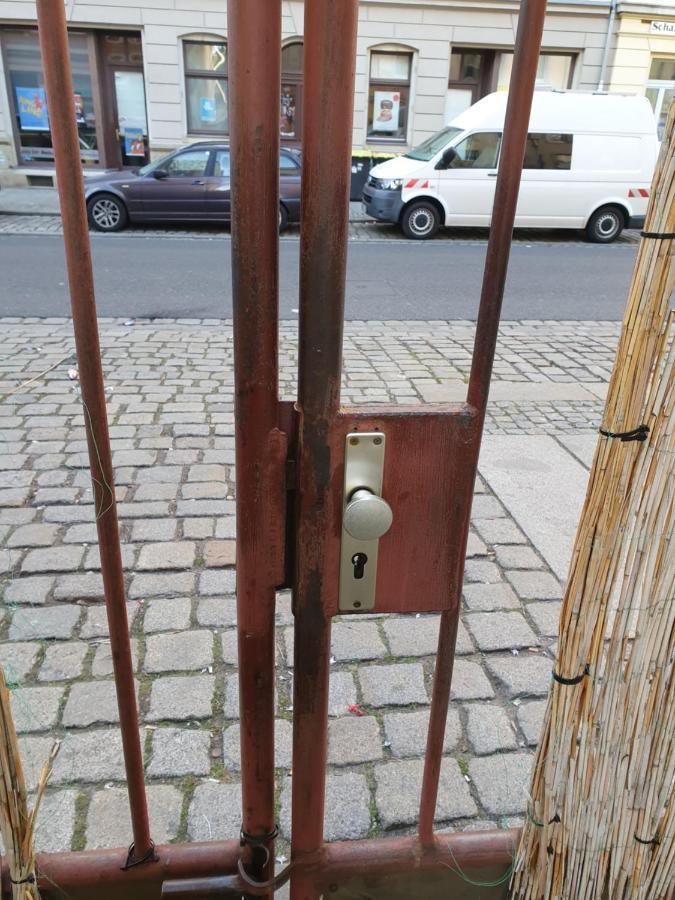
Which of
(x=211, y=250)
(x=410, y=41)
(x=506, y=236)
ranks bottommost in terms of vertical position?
(x=211, y=250)

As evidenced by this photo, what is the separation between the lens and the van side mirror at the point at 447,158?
42.8ft

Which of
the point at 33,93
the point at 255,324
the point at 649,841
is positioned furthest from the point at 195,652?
the point at 33,93

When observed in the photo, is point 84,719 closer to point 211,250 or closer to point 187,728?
point 187,728

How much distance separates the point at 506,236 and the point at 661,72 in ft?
73.5

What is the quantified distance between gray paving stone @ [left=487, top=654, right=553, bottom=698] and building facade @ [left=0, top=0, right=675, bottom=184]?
56.2 feet

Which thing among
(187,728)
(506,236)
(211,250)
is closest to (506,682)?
(187,728)

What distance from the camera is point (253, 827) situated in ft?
4.88

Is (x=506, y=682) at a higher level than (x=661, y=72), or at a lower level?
lower

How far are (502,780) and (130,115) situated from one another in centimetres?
2013

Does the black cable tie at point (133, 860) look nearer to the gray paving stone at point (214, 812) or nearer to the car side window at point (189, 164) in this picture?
the gray paving stone at point (214, 812)

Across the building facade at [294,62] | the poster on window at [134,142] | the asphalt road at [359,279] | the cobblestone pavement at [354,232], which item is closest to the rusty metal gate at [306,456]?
the asphalt road at [359,279]

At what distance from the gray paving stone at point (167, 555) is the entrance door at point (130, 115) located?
720 inches

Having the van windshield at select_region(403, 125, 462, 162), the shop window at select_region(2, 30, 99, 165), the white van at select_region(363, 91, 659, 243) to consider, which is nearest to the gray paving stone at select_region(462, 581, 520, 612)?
the white van at select_region(363, 91, 659, 243)

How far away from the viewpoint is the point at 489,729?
2527mm
